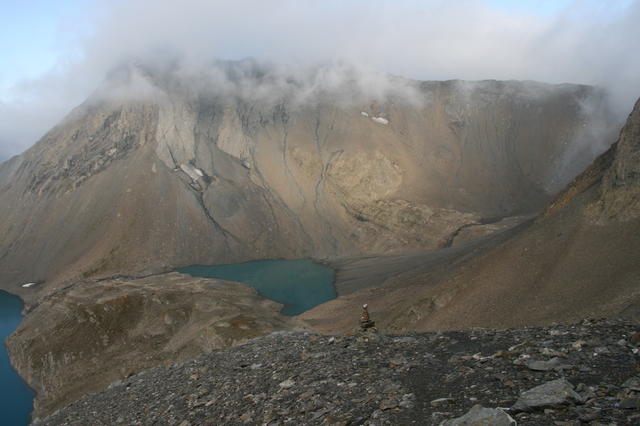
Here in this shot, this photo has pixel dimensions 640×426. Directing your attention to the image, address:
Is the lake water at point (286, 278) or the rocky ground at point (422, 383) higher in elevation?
the rocky ground at point (422, 383)

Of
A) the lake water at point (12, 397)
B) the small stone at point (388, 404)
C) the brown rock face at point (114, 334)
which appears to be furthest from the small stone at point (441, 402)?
the lake water at point (12, 397)

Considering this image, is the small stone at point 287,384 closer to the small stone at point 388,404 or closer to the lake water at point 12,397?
the small stone at point 388,404

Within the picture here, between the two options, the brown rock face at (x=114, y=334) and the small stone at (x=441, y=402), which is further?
the brown rock face at (x=114, y=334)

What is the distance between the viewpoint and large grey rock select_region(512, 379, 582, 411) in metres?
4.89

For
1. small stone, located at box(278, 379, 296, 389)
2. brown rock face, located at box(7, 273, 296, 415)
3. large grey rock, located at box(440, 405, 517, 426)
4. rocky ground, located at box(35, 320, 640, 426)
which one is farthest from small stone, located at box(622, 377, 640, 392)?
brown rock face, located at box(7, 273, 296, 415)

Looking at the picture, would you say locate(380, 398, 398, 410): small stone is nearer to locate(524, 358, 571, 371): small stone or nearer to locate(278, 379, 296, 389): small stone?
locate(524, 358, 571, 371): small stone

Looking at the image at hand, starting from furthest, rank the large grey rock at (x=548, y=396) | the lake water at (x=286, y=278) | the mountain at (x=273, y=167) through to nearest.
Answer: the mountain at (x=273, y=167)
the lake water at (x=286, y=278)
the large grey rock at (x=548, y=396)

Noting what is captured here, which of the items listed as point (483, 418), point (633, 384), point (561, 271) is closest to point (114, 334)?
point (561, 271)

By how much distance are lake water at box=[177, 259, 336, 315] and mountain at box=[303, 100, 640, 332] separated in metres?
15.9

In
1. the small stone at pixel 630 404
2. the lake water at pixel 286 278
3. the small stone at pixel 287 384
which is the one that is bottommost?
the lake water at pixel 286 278

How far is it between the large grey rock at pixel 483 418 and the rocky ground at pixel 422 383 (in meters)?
0.01

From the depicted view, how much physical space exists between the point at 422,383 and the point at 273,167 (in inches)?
2826

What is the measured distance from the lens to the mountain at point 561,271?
18.0 metres

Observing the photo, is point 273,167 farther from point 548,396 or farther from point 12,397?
point 548,396
